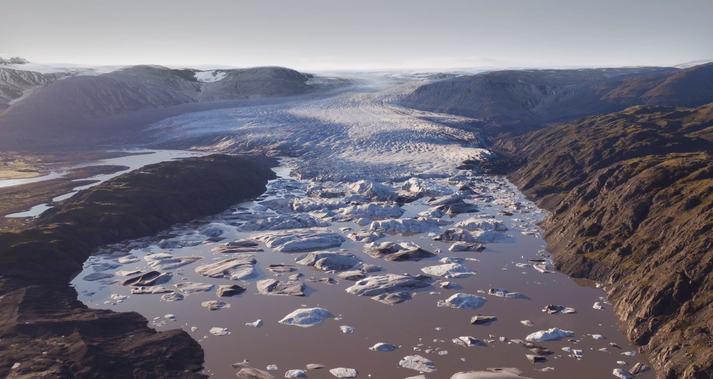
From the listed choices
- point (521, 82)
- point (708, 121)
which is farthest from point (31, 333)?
point (521, 82)

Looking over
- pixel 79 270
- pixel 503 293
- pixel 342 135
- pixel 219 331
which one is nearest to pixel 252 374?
pixel 219 331

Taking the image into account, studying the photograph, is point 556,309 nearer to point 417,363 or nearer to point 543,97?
point 417,363

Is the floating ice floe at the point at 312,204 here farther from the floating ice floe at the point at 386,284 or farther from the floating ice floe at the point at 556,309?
the floating ice floe at the point at 556,309

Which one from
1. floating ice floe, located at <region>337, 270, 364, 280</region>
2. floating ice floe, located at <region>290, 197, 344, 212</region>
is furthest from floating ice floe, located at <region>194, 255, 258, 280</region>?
floating ice floe, located at <region>290, 197, 344, 212</region>

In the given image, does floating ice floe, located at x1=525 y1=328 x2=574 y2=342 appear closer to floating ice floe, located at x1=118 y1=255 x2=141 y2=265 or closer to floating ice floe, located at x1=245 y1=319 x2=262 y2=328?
floating ice floe, located at x1=245 y1=319 x2=262 y2=328

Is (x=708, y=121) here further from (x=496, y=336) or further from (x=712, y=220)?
(x=496, y=336)

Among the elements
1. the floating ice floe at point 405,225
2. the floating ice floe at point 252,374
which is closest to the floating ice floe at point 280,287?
the floating ice floe at point 252,374
